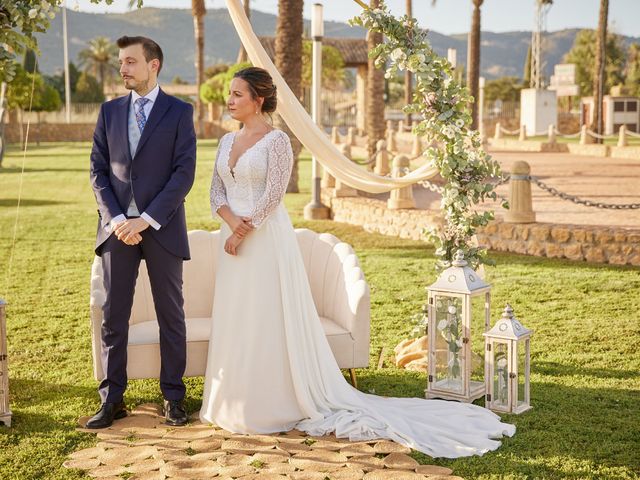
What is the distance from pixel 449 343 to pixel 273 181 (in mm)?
1638

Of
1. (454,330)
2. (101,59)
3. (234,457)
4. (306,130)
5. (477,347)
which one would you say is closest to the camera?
(234,457)

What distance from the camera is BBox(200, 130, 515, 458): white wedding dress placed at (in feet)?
16.1

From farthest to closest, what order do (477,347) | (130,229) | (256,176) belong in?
1. (477,347)
2. (256,176)
3. (130,229)

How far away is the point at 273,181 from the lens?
4949 millimetres

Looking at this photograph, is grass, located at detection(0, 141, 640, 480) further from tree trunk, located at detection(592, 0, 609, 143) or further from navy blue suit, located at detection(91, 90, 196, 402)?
tree trunk, located at detection(592, 0, 609, 143)

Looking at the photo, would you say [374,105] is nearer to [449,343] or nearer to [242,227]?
[449,343]

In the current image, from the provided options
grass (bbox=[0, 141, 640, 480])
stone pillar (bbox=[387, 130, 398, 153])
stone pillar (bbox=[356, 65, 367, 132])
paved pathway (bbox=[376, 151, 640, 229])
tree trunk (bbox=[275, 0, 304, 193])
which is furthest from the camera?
stone pillar (bbox=[356, 65, 367, 132])

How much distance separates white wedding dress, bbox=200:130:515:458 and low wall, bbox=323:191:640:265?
4005mm

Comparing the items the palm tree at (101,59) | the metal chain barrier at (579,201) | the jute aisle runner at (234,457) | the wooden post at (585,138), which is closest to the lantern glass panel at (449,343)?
the jute aisle runner at (234,457)

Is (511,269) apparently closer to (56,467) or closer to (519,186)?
(519,186)

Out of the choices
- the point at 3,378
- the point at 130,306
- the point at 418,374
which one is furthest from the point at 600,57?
the point at 3,378

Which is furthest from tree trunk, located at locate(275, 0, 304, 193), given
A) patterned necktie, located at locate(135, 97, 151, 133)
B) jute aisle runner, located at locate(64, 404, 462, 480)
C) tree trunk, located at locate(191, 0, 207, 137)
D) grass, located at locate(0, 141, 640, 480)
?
tree trunk, located at locate(191, 0, 207, 137)

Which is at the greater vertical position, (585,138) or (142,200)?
(585,138)

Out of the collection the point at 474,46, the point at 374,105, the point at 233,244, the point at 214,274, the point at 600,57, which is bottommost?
the point at 214,274
